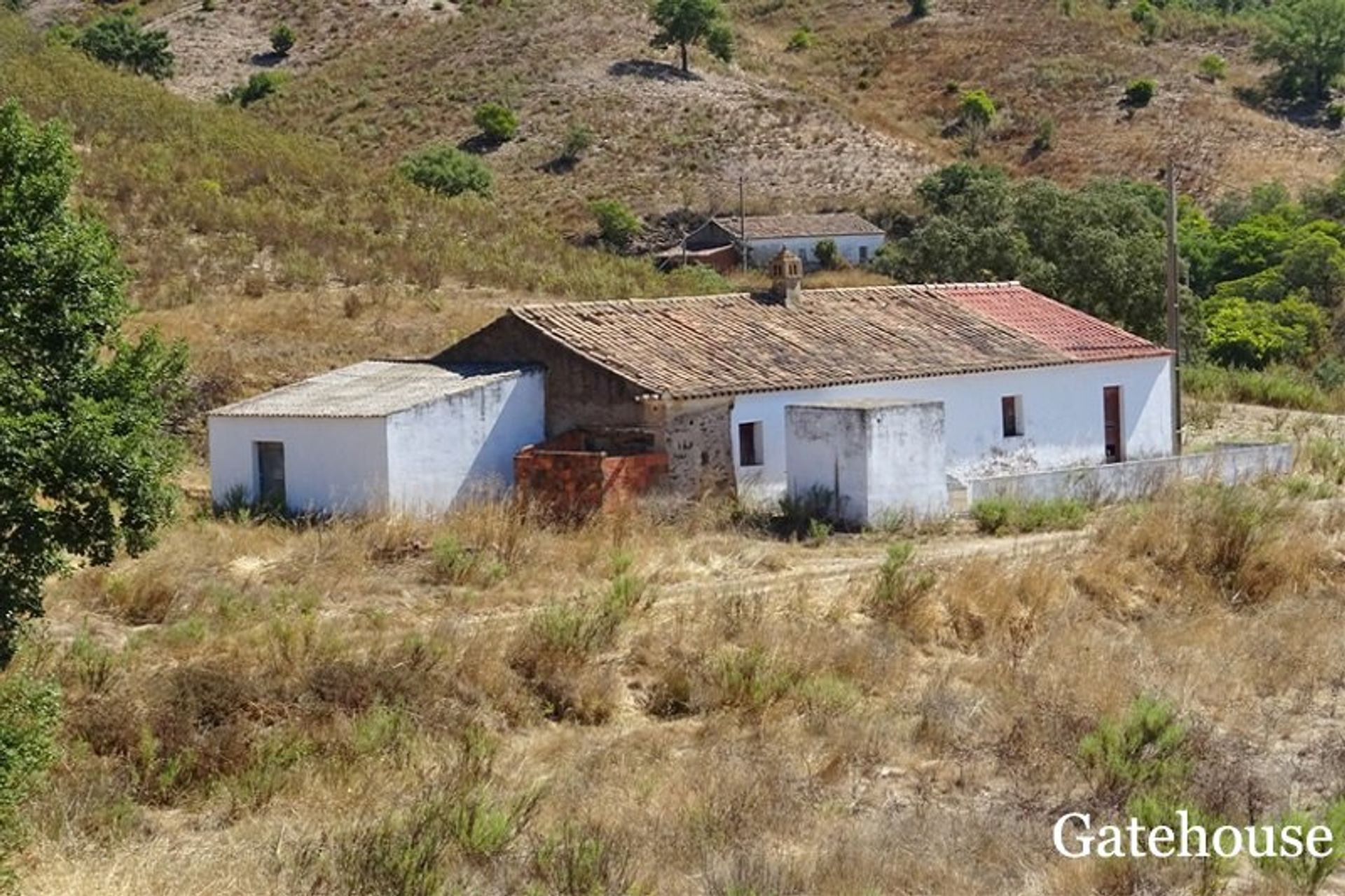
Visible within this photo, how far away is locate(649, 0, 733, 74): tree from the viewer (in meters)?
71.2

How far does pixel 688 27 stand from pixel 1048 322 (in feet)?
148

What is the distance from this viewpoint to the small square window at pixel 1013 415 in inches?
1058

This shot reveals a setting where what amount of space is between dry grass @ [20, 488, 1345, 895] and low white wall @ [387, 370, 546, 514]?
137 centimetres

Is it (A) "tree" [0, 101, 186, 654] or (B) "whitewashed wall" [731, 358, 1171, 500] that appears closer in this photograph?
(A) "tree" [0, 101, 186, 654]

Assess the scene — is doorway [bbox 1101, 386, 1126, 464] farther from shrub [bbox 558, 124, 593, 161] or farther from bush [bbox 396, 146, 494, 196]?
shrub [bbox 558, 124, 593, 161]

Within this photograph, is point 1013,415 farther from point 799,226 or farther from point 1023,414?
point 799,226

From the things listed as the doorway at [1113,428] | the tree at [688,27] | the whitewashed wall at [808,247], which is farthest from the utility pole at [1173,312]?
the tree at [688,27]

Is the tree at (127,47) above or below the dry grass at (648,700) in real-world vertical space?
above

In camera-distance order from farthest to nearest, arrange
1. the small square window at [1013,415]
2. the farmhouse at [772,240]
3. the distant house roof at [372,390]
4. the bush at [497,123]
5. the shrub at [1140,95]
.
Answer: the shrub at [1140,95]
the bush at [497,123]
the farmhouse at [772,240]
the small square window at [1013,415]
the distant house roof at [372,390]

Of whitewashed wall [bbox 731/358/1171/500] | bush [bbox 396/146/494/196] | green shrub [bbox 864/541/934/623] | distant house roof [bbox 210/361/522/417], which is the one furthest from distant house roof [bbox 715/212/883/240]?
green shrub [bbox 864/541/934/623]

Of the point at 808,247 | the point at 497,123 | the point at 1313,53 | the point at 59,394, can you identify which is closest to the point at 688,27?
the point at 497,123

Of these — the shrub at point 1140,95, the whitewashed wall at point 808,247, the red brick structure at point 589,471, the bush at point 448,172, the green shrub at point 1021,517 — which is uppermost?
the shrub at point 1140,95

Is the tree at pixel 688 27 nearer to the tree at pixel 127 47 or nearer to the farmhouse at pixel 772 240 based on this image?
the farmhouse at pixel 772 240

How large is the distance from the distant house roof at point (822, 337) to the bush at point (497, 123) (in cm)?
3685
